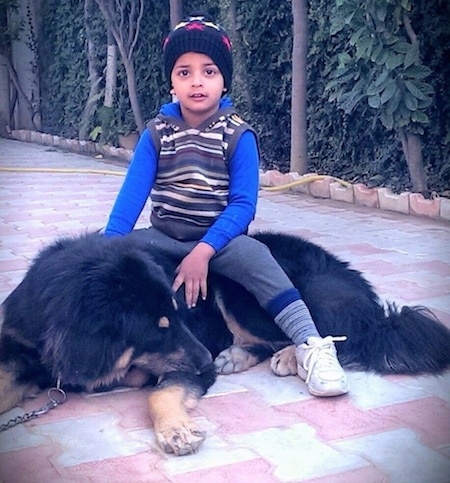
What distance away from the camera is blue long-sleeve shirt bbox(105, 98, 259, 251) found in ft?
8.35

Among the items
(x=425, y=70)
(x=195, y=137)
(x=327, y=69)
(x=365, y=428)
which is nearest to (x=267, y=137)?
(x=327, y=69)

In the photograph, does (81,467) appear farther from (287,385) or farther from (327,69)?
(327,69)

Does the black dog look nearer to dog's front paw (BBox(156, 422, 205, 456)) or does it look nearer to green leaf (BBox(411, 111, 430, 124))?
dog's front paw (BBox(156, 422, 205, 456))

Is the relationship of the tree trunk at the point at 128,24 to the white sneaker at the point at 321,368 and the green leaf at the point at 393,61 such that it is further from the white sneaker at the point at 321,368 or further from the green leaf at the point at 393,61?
the green leaf at the point at 393,61

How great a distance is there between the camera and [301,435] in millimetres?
2031

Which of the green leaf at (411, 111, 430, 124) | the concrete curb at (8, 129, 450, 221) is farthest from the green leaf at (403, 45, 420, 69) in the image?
the concrete curb at (8, 129, 450, 221)

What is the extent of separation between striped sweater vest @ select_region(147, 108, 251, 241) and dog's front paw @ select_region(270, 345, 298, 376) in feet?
1.59

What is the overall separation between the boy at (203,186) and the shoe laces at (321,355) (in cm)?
1

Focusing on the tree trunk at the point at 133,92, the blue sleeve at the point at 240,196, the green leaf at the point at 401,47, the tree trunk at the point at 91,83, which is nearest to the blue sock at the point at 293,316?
the blue sleeve at the point at 240,196

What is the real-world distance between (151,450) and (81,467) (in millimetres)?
181

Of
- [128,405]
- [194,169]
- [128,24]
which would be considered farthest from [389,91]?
[128,405]

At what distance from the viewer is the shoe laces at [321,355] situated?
232 cm

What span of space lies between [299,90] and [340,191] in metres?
0.91

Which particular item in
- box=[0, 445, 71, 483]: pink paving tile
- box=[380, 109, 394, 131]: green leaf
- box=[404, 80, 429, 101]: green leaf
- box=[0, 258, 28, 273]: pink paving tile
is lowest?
box=[0, 445, 71, 483]: pink paving tile
